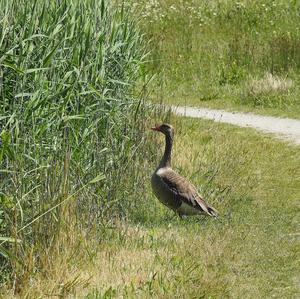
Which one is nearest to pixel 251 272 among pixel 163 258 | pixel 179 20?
pixel 163 258

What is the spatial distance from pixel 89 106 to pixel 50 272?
3.34 meters

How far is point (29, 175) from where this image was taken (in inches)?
384

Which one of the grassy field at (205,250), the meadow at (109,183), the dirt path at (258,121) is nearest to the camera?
the grassy field at (205,250)

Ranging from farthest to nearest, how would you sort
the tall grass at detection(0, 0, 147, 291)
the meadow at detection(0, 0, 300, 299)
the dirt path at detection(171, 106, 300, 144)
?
the dirt path at detection(171, 106, 300, 144)
the tall grass at detection(0, 0, 147, 291)
the meadow at detection(0, 0, 300, 299)

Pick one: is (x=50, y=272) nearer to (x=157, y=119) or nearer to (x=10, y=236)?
(x=10, y=236)

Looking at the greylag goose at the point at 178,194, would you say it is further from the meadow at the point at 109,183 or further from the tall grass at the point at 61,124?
the tall grass at the point at 61,124

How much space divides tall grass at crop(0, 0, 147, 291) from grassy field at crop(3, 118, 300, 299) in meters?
0.28

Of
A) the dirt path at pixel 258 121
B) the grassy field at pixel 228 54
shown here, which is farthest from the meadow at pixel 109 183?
the grassy field at pixel 228 54

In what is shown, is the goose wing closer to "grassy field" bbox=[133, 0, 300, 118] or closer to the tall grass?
the tall grass

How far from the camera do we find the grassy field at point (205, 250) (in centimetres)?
875

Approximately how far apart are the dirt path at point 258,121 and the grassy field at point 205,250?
2.78m

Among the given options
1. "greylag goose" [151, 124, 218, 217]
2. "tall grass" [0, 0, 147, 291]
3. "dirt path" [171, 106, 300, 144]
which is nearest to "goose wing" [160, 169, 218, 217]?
"greylag goose" [151, 124, 218, 217]

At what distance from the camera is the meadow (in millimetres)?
8945

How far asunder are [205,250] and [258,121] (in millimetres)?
8532
